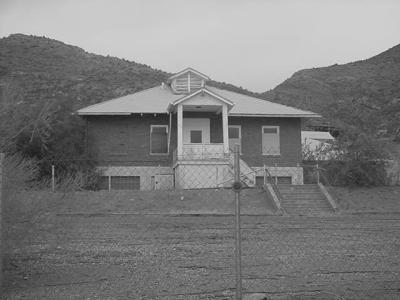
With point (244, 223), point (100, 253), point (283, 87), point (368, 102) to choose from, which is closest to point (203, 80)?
point (244, 223)

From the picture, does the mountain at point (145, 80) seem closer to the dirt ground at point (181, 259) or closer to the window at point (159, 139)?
the window at point (159, 139)

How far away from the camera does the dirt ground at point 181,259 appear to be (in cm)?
823

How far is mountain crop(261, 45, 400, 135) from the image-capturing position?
74688 millimetres

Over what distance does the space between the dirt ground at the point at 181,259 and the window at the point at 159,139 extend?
1525cm

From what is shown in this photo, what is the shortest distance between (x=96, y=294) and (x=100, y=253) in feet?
12.5

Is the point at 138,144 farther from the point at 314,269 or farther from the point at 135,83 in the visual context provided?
the point at 135,83

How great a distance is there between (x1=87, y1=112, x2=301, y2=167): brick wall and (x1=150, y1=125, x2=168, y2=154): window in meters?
0.23

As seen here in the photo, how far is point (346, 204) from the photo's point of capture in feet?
81.1

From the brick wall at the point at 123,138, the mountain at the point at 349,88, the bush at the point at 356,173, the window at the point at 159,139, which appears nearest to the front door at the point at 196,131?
the brick wall at the point at 123,138

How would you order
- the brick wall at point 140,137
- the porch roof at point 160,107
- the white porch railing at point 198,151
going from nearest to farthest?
the white porch railing at point 198,151 → the porch roof at point 160,107 → the brick wall at point 140,137

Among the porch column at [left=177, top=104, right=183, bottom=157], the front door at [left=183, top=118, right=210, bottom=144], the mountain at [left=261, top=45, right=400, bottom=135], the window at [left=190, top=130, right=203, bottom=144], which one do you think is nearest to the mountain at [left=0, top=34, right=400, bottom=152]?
the mountain at [left=261, top=45, right=400, bottom=135]

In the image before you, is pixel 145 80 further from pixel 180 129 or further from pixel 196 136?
Result: pixel 180 129

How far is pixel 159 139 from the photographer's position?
32.5 meters

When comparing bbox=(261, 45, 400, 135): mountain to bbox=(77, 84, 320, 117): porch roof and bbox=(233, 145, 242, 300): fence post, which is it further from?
bbox=(233, 145, 242, 300): fence post
